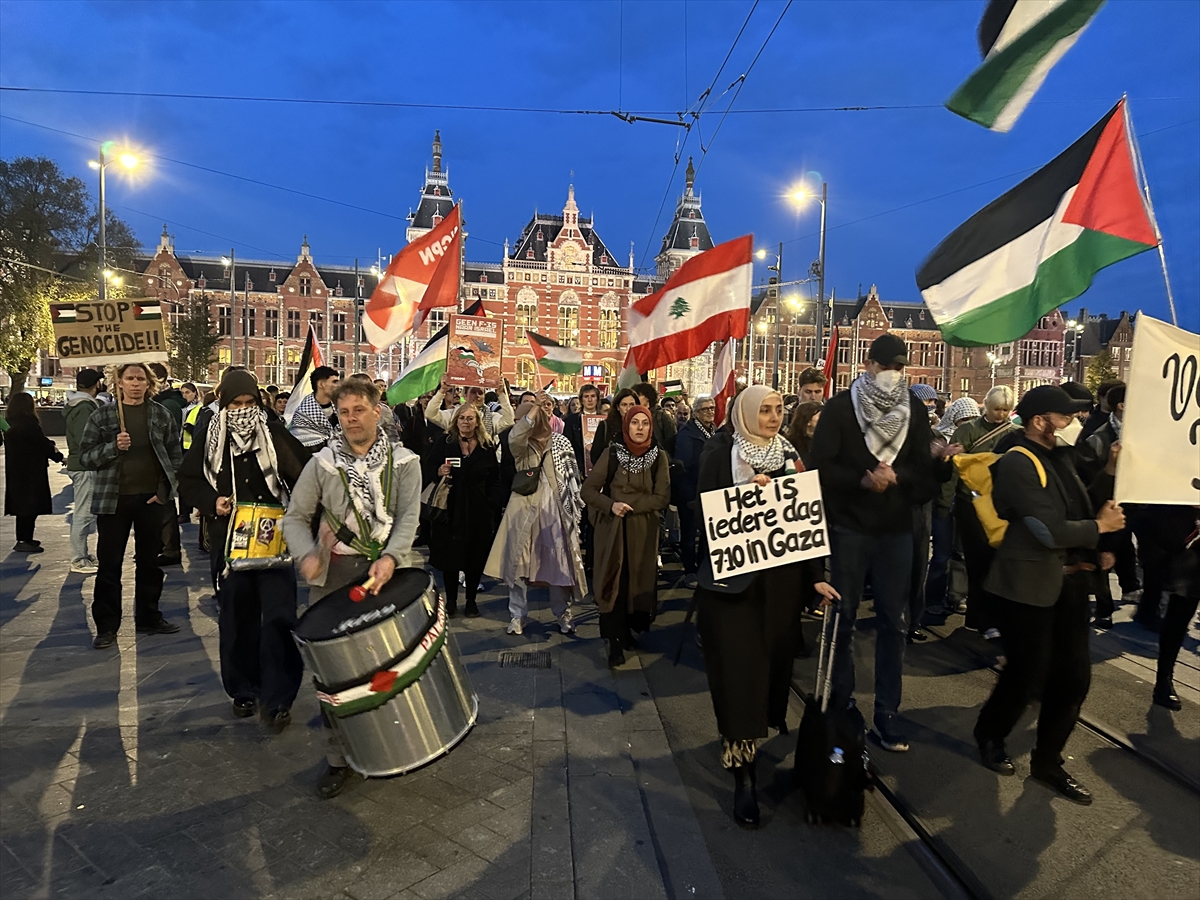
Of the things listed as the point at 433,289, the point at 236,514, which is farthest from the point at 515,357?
the point at 236,514

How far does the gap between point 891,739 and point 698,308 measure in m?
5.02

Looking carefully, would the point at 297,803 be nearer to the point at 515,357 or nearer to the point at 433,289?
the point at 433,289

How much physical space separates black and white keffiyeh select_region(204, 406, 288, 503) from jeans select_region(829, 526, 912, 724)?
3212 mm

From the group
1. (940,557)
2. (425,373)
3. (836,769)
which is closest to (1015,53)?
(836,769)

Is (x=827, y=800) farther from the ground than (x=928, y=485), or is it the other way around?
(x=928, y=485)

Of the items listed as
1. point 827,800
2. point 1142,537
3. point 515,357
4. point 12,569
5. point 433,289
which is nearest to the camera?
point 827,800

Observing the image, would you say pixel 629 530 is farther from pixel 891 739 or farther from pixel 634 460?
pixel 891 739

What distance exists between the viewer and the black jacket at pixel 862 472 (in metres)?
4.12

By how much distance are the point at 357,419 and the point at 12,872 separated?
2202mm

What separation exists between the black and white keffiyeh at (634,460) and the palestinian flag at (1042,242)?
224cm

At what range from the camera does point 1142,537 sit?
5.01 meters

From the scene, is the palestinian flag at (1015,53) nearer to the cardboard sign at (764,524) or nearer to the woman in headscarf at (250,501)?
the cardboard sign at (764,524)

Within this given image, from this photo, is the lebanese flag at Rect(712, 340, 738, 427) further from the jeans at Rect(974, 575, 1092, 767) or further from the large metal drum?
the large metal drum

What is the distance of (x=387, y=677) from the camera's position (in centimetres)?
313
